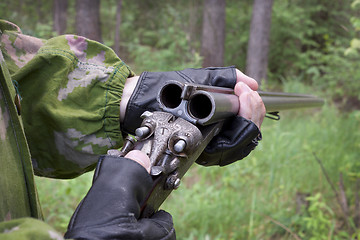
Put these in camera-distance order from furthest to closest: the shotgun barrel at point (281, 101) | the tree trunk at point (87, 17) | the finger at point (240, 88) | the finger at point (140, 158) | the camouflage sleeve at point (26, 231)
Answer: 1. the tree trunk at point (87, 17)
2. the shotgun barrel at point (281, 101)
3. the finger at point (240, 88)
4. the finger at point (140, 158)
5. the camouflage sleeve at point (26, 231)

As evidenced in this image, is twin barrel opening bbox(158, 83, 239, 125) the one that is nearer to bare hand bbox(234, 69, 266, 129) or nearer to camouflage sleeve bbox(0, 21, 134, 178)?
bare hand bbox(234, 69, 266, 129)

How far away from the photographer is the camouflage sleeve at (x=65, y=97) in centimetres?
147

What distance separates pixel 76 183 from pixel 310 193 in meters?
2.41

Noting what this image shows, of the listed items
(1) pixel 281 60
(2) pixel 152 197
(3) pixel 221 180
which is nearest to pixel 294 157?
(3) pixel 221 180

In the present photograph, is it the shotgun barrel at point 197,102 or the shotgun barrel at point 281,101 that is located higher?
the shotgun barrel at point 197,102

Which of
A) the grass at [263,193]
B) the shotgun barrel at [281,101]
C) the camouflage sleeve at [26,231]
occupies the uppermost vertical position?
the camouflage sleeve at [26,231]

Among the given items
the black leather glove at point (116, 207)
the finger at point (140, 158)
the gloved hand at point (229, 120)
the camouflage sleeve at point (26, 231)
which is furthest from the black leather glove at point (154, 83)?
the camouflage sleeve at point (26, 231)

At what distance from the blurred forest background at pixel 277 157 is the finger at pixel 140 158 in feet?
6.62

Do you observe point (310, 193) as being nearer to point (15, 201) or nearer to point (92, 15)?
point (15, 201)

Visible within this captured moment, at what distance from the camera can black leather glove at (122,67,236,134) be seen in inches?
63.2

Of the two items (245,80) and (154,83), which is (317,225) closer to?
(245,80)

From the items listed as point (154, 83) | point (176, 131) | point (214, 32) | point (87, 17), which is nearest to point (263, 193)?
point (154, 83)

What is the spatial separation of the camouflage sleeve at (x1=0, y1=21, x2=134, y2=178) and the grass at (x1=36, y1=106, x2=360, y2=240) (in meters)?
1.45

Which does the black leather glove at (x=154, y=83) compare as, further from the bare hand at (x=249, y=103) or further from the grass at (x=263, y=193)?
the grass at (x=263, y=193)
